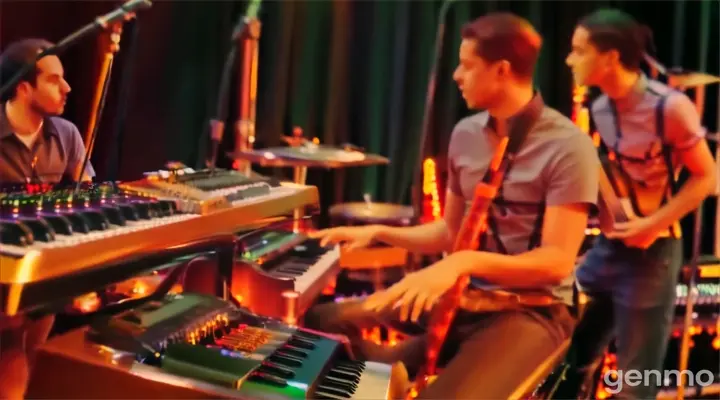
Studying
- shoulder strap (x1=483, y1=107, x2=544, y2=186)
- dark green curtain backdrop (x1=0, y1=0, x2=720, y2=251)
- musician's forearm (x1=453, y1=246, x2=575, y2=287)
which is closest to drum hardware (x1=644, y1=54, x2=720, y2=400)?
dark green curtain backdrop (x1=0, y1=0, x2=720, y2=251)

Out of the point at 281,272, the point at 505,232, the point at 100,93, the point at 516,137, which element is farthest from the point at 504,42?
the point at 100,93

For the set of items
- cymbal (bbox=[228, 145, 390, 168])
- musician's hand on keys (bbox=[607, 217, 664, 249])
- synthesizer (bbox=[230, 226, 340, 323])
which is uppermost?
cymbal (bbox=[228, 145, 390, 168])

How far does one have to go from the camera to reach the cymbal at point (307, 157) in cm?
221

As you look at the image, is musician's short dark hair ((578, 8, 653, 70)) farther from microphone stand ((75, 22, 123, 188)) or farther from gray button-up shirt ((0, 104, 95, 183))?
gray button-up shirt ((0, 104, 95, 183))

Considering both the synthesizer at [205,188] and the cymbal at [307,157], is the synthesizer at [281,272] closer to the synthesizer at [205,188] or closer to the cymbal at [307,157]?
the synthesizer at [205,188]

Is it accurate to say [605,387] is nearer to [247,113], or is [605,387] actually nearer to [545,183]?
[545,183]

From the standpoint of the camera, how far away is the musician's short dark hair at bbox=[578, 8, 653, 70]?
87.0 inches

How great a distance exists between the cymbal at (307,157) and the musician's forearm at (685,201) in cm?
94

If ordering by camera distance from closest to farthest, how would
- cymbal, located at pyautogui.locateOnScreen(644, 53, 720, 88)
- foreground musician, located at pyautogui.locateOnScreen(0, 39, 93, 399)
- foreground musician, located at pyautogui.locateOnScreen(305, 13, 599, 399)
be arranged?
foreground musician, located at pyautogui.locateOnScreen(0, 39, 93, 399), foreground musician, located at pyautogui.locateOnScreen(305, 13, 599, 399), cymbal, located at pyautogui.locateOnScreen(644, 53, 720, 88)

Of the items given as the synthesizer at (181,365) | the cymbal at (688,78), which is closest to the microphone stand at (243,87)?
the synthesizer at (181,365)

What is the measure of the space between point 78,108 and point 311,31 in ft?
4.53

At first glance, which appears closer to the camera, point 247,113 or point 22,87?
point 22,87

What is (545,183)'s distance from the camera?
1702mm

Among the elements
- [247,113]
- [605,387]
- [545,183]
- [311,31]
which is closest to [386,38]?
[311,31]
